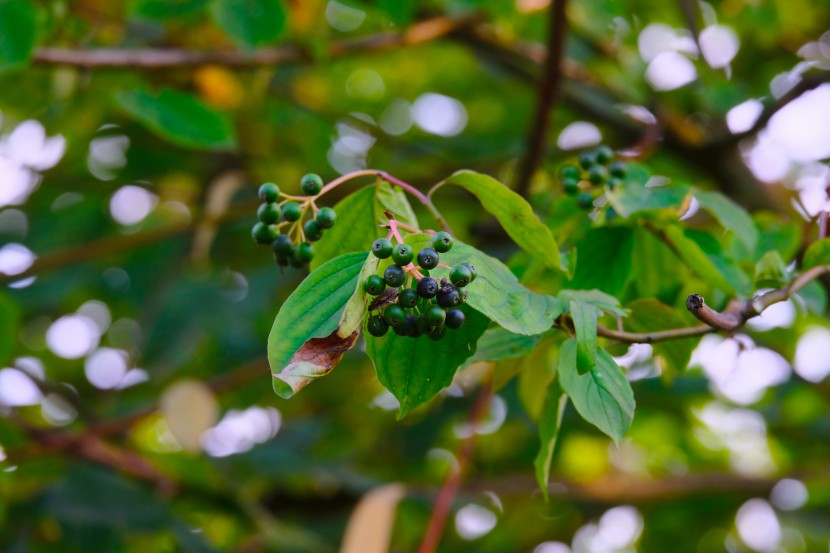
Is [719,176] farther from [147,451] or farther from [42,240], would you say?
[42,240]

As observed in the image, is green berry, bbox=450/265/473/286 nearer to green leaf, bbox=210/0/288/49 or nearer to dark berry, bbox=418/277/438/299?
dark berry, bbox=418/277/438/299

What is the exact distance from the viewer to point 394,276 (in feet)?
2.31

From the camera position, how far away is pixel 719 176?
215cm

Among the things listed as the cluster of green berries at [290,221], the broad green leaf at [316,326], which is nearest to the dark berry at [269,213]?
the cluster of green berries at [290,221]

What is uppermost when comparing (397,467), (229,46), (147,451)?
(229,46)

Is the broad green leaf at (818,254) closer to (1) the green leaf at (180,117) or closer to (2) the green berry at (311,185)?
(2) the green berry at (311,185)

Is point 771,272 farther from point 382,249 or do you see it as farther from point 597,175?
point 382,249

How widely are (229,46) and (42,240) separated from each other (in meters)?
0.74

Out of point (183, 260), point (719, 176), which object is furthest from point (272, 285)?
point (719, 176)

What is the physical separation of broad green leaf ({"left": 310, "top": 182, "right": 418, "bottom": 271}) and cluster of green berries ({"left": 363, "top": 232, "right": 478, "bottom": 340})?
143 millimetres

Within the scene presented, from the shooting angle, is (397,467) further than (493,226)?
Yes

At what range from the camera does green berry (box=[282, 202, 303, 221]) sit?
2.78 ft

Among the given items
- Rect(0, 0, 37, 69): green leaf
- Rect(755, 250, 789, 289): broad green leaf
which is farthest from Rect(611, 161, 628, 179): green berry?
Rect(0, 0, 37, 69): green leaf

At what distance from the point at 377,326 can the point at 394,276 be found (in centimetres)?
5
